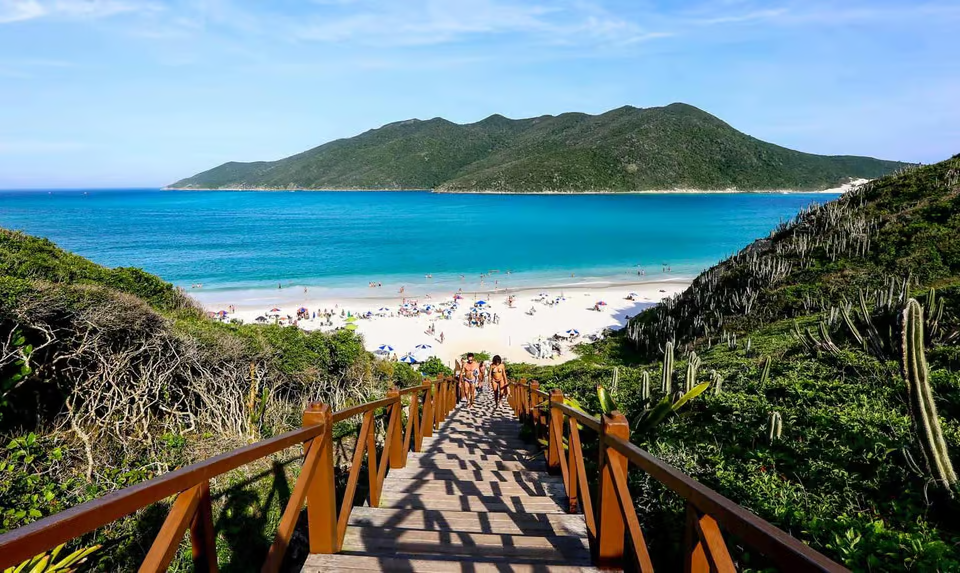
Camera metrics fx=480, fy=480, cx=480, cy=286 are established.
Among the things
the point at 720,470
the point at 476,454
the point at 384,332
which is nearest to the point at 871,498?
the point at 720,470

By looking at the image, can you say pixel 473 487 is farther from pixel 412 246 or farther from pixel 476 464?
pixel 412 246

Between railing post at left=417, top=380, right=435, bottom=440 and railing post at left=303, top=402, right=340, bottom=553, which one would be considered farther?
railing post at left=417, top=380, right=435, bottom=440

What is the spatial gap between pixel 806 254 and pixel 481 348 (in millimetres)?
13698

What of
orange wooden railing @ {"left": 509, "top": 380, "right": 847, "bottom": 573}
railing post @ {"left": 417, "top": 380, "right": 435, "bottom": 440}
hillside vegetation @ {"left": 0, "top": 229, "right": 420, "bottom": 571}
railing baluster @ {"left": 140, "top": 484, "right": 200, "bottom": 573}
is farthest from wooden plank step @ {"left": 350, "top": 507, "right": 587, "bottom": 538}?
railing post @ {"left": 417, "top": 380, "right": 435, "bottom": 440}

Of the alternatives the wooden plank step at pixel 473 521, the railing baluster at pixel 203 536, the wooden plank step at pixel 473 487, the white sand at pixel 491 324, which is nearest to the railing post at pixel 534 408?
the wooden plank step at pixel 473 487

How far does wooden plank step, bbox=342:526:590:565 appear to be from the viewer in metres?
2.86

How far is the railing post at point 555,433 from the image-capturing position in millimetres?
4396

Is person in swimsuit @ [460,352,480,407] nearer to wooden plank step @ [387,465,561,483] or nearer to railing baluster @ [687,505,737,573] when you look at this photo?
wooden plank step @ [387,465,561,483]

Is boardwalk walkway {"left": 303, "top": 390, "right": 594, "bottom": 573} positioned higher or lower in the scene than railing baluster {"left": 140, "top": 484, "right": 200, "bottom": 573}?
lower

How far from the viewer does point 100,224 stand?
260ft

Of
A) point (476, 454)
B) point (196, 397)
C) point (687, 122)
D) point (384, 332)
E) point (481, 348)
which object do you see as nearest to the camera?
point (476, 454)

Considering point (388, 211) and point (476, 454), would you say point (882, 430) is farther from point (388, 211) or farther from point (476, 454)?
point (388, 211)

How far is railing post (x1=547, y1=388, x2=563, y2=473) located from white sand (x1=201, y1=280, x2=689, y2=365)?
630 inches

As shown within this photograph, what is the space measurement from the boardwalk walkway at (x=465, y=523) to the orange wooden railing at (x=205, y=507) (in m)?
0.26
